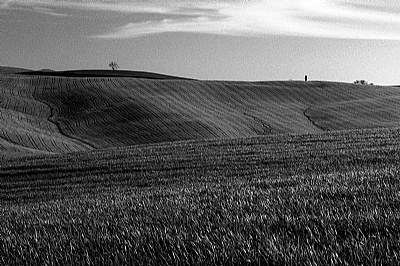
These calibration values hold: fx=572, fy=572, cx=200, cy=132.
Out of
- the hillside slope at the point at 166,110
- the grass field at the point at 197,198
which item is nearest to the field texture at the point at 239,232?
the grass field at the point at 197,198

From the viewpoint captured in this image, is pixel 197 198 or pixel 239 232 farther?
pixel 197 198

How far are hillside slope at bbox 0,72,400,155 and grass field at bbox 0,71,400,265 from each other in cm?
52

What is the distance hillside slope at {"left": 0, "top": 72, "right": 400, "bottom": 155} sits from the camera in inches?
2408

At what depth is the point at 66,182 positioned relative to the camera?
19781 millimetres

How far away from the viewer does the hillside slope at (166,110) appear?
61156mm

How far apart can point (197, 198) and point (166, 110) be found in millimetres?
64325

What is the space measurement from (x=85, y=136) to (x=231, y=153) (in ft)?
134

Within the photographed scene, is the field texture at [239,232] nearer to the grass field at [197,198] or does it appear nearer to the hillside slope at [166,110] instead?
the grass field at [197,198]

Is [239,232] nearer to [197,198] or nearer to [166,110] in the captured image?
[197,198]

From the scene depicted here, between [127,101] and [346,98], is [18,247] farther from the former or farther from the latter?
[346,98]

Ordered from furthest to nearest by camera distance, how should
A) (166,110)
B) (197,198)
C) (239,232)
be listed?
(166,110) < (197,198) < (239,232)

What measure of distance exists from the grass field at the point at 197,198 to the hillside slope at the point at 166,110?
523 millimetres

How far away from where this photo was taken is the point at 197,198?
7.73 m

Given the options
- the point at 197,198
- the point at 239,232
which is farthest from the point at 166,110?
the point at 239,232
